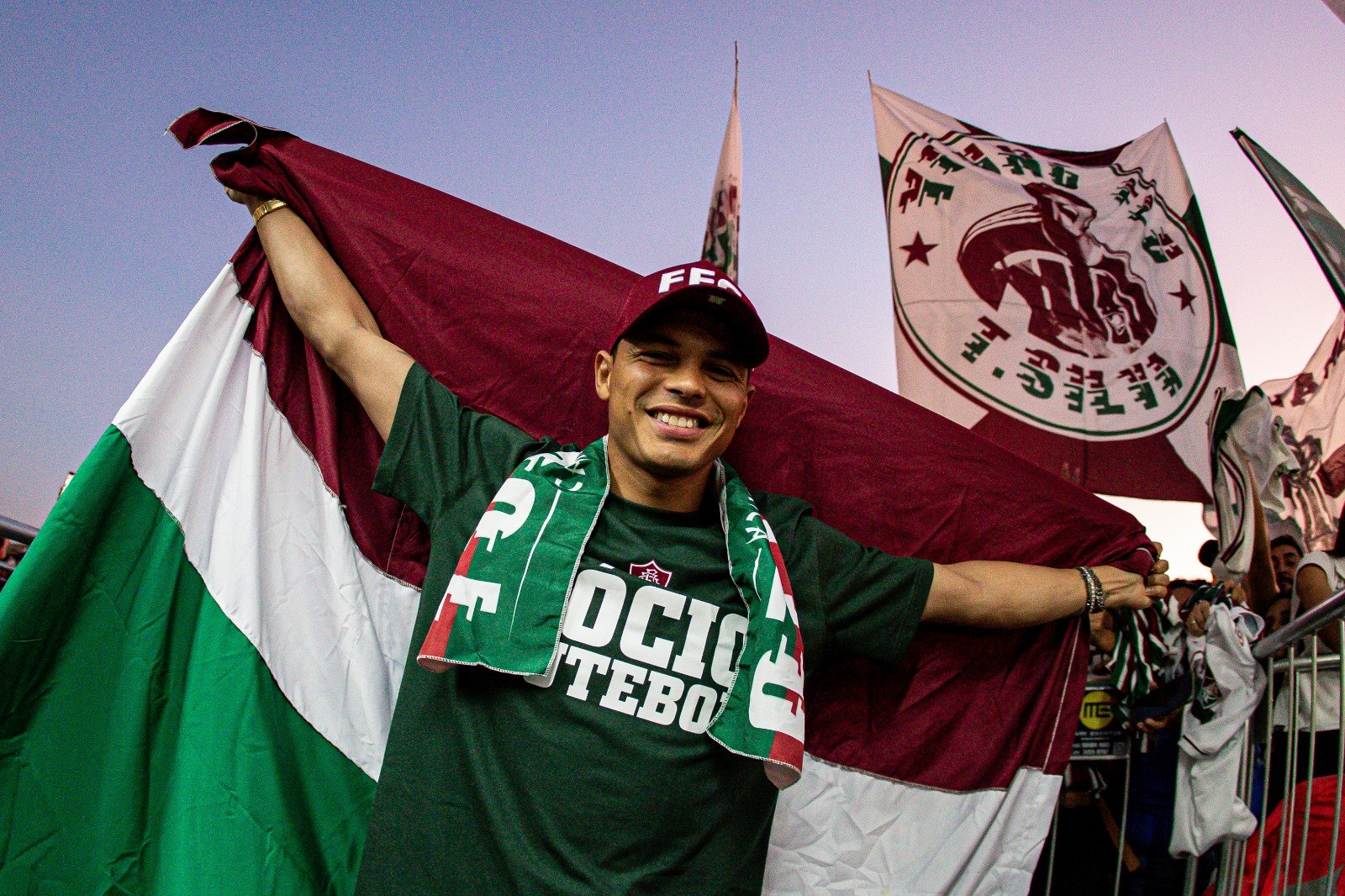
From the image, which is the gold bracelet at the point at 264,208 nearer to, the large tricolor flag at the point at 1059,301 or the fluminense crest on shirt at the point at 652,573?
the fluminense crest on shirt at the point at 652,573

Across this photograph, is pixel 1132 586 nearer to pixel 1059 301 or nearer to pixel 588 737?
pixel 588 737

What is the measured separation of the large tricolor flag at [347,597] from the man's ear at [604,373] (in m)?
0.28

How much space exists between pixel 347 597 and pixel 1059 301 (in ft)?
13.5

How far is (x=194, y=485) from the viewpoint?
2016 mm

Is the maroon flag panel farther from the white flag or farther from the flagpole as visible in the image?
the flagpole

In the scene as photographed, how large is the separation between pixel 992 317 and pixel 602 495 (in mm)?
3486

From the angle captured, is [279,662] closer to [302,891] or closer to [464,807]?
[302,891]

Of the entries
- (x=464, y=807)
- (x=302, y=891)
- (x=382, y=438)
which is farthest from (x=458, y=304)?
(x=302, y=891)

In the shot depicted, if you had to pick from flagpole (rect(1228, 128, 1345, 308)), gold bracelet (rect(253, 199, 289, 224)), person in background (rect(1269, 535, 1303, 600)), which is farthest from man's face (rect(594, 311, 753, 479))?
person in background (rect(1269, 535, 1303, 600))

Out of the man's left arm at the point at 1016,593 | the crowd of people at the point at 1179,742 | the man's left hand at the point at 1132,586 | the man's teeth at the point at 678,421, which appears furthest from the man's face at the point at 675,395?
the crowd of people at the point at 1179,742

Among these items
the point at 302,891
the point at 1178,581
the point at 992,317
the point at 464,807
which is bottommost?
the point at 302,891

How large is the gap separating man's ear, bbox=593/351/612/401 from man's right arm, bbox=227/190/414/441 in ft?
1.46

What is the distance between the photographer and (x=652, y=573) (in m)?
1.83

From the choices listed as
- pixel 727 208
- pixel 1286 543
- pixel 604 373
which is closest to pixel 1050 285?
pixel 1286 543
